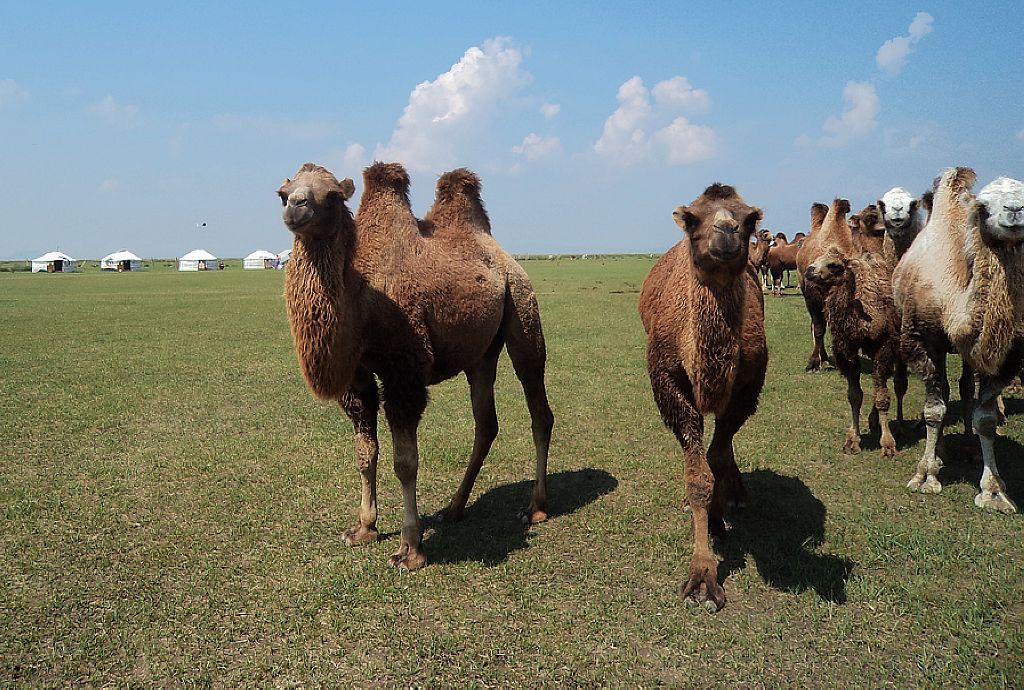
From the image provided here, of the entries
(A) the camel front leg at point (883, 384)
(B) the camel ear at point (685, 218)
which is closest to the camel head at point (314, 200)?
(B) the camel ear at point (685, 218)

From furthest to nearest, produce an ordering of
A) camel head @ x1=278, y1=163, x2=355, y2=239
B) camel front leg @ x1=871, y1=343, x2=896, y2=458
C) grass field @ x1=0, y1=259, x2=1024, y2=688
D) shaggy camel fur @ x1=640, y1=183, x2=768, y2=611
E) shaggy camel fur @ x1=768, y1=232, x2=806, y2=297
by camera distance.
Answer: shaggy camel fur @ x1=768, y1=232, x2=806, y2=297
camel front leg @ x1=871, y1=343, x2=896, y2=458
camel head @ x1=278, y1=163, x2=355, y2=239
shaggy camel fur @ x1=640, y1=183, x2=768, y2=611
grass field @ x1=0, y1=259, x2=1024, y2=688

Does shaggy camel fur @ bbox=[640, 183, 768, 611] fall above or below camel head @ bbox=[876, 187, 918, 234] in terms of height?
below

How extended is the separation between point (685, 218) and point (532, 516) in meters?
2.88

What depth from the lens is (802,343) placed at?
15.0 metres

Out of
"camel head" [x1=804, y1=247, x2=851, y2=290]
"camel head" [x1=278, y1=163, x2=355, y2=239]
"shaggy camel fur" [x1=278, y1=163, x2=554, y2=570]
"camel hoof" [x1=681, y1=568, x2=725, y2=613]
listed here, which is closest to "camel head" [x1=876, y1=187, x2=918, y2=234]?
"camel head" [x1=804, y1=247, x2=851, y2=290]

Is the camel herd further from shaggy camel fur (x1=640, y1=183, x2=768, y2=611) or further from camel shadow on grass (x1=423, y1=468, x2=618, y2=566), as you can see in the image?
camel shadow on grass (x1=423, y1=468, x2=618, y2=566)

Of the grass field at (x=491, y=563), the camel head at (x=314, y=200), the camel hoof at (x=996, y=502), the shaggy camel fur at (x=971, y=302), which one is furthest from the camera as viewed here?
the camel hoof at (x=996, y=502)

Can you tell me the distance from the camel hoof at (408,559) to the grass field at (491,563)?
164 mm

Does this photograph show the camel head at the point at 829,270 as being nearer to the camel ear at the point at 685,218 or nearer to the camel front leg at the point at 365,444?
the camel ear at the point at 685,218

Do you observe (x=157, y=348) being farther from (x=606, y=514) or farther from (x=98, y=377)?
(x=606, y=514)

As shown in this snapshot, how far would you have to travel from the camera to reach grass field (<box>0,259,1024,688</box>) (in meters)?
3.67

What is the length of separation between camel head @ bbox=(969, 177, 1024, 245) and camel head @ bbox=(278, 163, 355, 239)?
4.81 meters

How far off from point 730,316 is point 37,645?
453cm

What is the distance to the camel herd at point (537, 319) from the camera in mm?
4223
